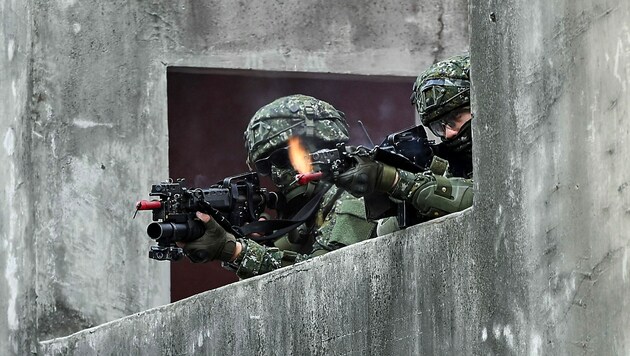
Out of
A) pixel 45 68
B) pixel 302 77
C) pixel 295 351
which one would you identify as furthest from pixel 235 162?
pixel 295 351

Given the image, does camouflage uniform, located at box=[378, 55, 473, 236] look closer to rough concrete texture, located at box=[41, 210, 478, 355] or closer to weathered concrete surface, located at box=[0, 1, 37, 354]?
rough concrete texture, located at box=[41, 210, 478, 355]

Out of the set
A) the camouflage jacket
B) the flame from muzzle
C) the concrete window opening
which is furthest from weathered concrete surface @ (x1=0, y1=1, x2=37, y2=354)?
the flame from muzzle

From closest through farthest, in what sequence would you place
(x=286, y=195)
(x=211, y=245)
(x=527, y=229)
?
(x=527, y=229)
(x=211, y=245)
(x=286, y=195)

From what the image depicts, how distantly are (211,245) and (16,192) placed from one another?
2.61m

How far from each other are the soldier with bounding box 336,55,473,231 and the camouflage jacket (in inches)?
26.0

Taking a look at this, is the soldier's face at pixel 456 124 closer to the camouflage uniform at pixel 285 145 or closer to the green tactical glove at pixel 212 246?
the camouflage uniform at pixel 285 145

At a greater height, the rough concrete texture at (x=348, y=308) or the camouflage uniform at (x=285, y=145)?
the camouflage uniform at (x=285, y=145)

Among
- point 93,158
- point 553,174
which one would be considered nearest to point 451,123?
point 553,174

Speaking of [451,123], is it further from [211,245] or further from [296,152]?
[296,152]

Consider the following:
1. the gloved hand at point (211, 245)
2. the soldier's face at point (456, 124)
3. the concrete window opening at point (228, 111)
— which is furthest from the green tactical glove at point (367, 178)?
the concrete window opening at point (228, 111)

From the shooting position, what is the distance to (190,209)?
6879mm

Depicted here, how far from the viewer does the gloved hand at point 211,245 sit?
22.8ft

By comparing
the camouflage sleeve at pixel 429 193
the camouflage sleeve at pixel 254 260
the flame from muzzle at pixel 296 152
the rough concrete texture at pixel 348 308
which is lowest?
the rough concrete texture at pixel 348 308

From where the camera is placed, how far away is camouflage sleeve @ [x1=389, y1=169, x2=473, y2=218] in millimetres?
5227
